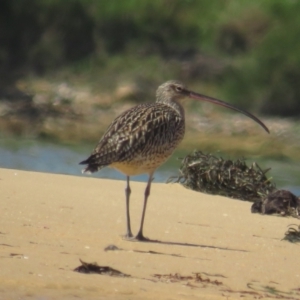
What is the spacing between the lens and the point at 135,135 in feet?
31.4

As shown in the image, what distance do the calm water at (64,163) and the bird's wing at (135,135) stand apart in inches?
210

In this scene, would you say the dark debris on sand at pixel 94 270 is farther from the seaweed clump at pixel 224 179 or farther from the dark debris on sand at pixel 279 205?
the seaweed clump at pixel 224 179

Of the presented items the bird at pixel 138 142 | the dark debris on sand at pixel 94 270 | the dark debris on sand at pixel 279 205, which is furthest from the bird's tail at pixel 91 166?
the dark debris on sand at pixel 279 205

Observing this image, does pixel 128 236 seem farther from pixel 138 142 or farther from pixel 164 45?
pixel 164 45

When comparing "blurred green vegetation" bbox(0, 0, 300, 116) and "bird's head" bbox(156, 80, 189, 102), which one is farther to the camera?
"blurred green vegetation" bbox(0, 0, 300, 116)

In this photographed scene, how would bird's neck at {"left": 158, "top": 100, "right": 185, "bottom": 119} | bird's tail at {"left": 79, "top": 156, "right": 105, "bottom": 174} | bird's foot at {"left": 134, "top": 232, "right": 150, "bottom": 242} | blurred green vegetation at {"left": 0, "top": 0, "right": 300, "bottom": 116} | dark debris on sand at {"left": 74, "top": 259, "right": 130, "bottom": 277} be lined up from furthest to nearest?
1. blurred green vegetation at {"left": 0, "top": 0, "right": 300, "bottom": 116}
2. bird's neck at {"left": 158, "top": 100, "right": 185, "bottom": 119}
3. bird's tail at {"left": 79, "top": 156, "right": 105, "bottom": 174}
4. bird's foot at {"left": 134, "top": 232, "right": 150, "bottom": 242}
5. dark debris on sand at {"left": 74, "top": 259, "right": 130, "bottom": 277}

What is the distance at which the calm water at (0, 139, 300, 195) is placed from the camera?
16.4m

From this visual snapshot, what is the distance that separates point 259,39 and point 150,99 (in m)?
5.42

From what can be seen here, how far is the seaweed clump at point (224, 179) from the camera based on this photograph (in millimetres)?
11945

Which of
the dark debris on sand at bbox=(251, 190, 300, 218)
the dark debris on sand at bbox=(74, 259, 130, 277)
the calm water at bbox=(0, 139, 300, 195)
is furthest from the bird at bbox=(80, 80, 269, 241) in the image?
the calm water at bbox=(0, 139, 300, 195)

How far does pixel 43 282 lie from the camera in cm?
789

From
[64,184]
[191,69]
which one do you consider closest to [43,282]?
[64,184]

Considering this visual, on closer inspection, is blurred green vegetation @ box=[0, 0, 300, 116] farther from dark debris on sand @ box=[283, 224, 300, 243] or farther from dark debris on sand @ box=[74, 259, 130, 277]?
dark debris on sand @ box=[74, 259, 130, 277]

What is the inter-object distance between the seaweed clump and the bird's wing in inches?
80.6
